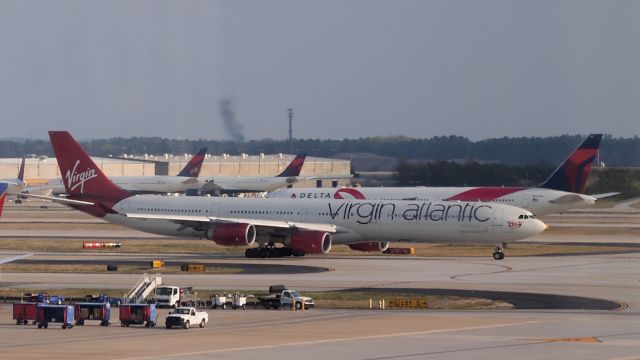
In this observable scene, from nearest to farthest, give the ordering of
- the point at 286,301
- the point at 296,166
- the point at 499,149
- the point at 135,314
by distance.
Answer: the point at 135,314 → the point at 286,301 → the point at 499,149 → the point at 296,166

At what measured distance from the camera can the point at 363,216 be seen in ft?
299

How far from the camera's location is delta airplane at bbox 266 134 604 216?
109 m

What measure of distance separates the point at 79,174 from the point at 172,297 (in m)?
42.3

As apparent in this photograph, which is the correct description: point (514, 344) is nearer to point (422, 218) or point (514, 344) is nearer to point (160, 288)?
point (160, 288)

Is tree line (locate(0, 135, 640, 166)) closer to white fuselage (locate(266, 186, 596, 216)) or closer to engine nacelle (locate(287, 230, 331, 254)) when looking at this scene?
white fuselage (locate(266, 186, 596, 216))

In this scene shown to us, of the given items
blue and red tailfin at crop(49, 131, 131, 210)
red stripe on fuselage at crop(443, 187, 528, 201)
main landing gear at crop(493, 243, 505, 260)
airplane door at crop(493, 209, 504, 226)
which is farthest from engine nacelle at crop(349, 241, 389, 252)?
blue and red tailfin at crop(49, 131, 131, 210)

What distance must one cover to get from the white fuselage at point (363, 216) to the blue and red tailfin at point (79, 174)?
197 cm

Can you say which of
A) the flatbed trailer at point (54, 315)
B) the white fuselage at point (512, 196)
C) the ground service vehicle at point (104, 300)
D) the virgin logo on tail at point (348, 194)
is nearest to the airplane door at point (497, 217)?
the white fuselage at point (512, 196)

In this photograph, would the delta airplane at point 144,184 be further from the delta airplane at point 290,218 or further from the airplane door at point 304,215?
the airplane door at point 304,215

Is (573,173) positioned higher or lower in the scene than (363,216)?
higher

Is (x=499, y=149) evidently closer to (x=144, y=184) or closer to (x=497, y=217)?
(x=497, y=217)

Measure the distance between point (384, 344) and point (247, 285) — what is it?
83.0ft

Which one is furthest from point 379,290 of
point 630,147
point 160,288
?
point 630,147

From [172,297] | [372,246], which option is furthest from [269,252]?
[172,297]
